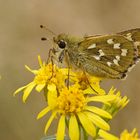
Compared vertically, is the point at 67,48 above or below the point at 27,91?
above

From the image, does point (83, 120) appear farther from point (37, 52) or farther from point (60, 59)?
point (37, 52)

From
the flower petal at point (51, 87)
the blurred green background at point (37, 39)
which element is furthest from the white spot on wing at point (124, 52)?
the blurred green background at point (37, 39)

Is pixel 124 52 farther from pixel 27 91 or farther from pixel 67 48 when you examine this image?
pixel 27 91

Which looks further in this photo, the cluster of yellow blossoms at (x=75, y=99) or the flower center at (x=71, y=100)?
the flower center at (x=71, y=100)

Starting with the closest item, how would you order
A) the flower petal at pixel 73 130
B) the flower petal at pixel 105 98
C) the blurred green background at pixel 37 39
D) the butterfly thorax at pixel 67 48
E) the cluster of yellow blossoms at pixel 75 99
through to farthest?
1. the flower petal at pixel 73 130
2. the cluster of yellow blossoms at pixel 75 99
3. the flower petal at pixel 105 98
4. the butterfly thorax at pixel 67 48
5. the blurred green background at pixel 37 39

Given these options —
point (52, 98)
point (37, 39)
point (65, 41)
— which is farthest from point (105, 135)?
point (37, 39)

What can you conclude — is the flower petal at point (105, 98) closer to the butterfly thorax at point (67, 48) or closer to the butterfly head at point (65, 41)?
the butterfly thorax at point (67, 48)

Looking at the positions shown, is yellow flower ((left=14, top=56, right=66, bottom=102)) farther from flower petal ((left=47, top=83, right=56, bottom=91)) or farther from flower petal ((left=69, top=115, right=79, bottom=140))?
flower petal ((left=69, top=115, right=79, bottom=140))
